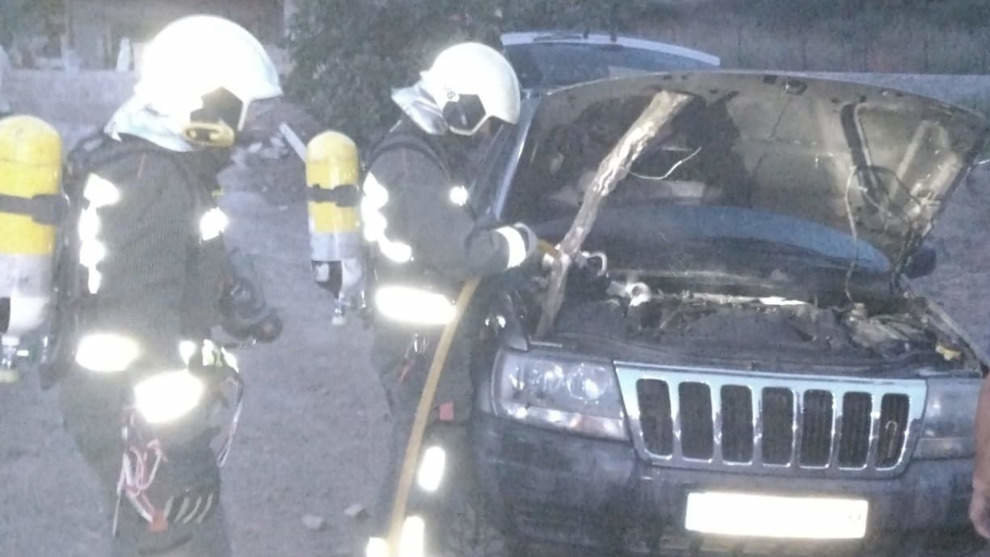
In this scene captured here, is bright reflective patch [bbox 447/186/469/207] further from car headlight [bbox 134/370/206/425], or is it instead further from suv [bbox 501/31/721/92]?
suv [bbox 501/31/721/92]

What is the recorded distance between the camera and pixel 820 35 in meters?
17.6

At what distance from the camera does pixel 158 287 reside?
10.5 feet

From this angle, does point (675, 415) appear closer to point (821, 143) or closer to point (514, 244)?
point (514, 244)

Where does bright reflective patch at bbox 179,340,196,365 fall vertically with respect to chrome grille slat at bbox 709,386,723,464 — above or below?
above

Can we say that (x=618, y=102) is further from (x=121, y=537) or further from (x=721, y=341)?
(x=121, y=537)

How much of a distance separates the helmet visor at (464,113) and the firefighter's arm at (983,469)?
1.92 m

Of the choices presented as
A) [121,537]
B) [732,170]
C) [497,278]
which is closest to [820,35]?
[732,170]

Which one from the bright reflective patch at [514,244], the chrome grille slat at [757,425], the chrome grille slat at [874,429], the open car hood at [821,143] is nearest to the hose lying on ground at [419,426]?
the bright reflective patch at [514,244]

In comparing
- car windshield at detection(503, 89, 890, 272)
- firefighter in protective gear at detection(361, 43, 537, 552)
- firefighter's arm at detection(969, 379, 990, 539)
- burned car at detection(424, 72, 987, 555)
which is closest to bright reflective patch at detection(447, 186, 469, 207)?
firefighter in protective gear at detection(361, 43, 537, 552)

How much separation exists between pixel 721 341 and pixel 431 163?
1.09m

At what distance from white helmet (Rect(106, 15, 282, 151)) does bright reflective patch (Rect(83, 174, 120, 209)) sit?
18cm

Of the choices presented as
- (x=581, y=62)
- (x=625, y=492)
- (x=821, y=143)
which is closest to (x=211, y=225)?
(x=625, y=492)

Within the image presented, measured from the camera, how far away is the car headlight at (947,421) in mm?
3930

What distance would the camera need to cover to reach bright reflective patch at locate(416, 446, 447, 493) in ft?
13.4
